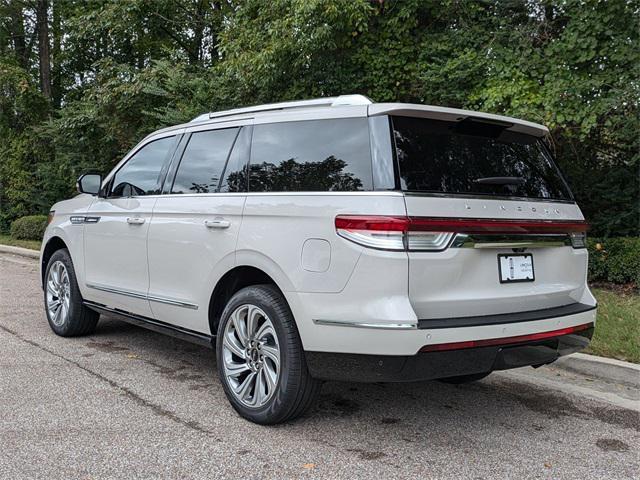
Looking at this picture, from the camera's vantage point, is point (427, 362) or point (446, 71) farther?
point (446, 71)

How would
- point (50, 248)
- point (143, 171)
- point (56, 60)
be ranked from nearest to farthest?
1. point (143, 171)
2. point (50, 248)
3. point (56, 60)

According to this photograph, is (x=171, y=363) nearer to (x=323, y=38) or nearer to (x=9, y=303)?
(x=9, y=303)

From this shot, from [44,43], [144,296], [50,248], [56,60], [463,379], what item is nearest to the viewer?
[463,379]

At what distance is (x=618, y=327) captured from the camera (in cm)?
582

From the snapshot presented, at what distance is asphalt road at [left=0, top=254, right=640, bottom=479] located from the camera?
3.11 metres

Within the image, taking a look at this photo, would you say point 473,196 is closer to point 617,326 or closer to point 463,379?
point 463,379

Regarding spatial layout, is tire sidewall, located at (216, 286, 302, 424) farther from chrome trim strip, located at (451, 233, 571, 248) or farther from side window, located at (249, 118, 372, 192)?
chrome trim strip, located at (451, 233, 571, 248)

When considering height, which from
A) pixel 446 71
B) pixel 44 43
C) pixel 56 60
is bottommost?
pixel 446 71

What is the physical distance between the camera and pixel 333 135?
3514mm

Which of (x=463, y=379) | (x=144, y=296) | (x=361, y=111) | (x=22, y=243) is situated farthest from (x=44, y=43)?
(x=463, y=379)

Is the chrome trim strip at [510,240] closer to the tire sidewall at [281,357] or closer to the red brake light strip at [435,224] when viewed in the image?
the red brake light strip at [435,224]

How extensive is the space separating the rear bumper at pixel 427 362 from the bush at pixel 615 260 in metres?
5.43

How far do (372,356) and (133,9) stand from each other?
45.3 ft

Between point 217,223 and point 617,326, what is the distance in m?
4.08
